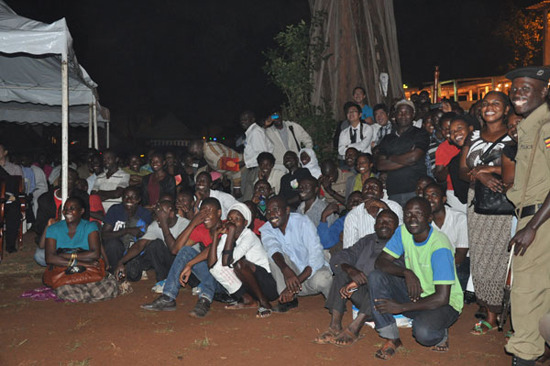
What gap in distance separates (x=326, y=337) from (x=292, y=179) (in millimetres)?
3281

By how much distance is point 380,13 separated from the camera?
38.2ft

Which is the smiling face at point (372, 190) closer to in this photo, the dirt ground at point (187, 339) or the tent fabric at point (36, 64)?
the dirt ground at point (187, 339)

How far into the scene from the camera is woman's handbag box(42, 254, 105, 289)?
20.7 ft

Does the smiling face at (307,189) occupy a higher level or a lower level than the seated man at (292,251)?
higher

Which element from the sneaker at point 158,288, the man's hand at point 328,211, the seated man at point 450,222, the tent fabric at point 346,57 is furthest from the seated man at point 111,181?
the seated man at point 450,222

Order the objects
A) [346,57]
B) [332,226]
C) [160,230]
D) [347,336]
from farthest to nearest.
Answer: [346,57] → [160,230] → [332,226] → [347,336]

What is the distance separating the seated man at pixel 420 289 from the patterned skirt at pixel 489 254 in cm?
35

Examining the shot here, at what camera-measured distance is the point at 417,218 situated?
4746 millimetres

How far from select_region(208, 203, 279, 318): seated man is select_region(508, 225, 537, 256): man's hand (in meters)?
2.75

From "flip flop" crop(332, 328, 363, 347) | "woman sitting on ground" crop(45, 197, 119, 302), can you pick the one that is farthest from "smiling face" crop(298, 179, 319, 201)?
"woman sitting on ground" crop(45, 197, 119, 302)

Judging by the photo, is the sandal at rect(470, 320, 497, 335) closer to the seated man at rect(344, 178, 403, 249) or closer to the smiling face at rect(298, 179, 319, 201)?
the seated man at rect(344, 178, 403, 249)

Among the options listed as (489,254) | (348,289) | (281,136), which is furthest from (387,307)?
(281,136)

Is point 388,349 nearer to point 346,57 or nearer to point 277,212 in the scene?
point 277,212

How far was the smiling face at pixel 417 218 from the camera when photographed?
4746 mm
